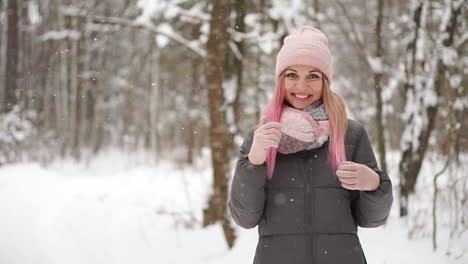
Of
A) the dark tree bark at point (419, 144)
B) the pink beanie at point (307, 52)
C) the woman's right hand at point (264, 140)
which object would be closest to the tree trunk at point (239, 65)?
the dark tree bark at point (419, 144)

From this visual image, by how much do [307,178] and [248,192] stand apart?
0.89 ft

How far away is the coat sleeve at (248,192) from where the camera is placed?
168 cm

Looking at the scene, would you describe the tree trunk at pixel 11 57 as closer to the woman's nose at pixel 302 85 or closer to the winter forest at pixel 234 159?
the winter forest at pixel 234 159

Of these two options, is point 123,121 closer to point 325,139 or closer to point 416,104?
point 416,104

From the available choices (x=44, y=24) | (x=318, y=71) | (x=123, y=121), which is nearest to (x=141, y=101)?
(x=123, y=121)

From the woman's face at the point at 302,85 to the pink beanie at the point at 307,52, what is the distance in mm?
37

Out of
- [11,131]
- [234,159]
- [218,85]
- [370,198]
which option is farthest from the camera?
[11,131]

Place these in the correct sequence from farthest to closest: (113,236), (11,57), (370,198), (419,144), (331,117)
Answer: (11,57) → (113,236) → (419,144) → (331,117) → (370,198)

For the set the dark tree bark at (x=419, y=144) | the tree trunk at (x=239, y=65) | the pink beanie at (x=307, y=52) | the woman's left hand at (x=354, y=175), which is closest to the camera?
the woman's left hand at (x=354, y=175)

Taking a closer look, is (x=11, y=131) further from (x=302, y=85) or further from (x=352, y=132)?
(x=352, y=132)

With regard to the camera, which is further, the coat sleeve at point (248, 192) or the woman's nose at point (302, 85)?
the woman's nose at point (302, 85)

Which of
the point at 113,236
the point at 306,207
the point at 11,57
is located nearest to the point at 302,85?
the point at 306,207

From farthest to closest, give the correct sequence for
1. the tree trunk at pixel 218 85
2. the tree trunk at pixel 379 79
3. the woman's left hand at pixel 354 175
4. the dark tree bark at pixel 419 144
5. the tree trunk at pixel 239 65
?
the tree trunk at pixel 239 65
the tree trunk at pixel 379 79
the dark tree bark at pixel 419 144
the tree trunk at pixel 218 85
the woman's left hand at pixel 354 175

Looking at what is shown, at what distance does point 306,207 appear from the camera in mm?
1718
